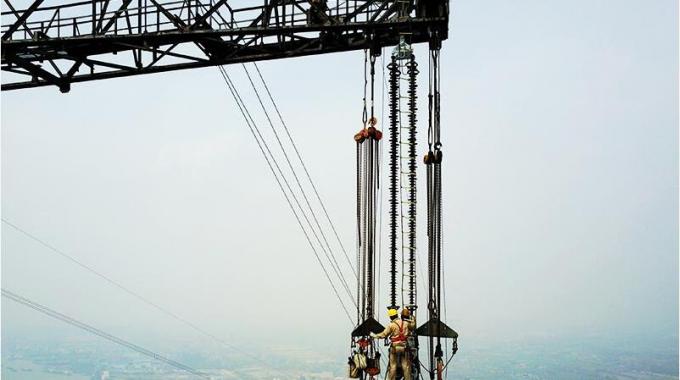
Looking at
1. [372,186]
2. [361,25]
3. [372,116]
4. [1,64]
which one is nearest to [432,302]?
[372,186]

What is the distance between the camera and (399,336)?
17.1m

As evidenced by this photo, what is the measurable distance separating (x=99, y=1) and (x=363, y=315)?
895cm

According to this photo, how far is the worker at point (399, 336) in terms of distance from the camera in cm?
1712

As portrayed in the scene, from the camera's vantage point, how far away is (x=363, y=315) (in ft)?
60.1

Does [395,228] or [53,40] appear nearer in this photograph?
[395,228]

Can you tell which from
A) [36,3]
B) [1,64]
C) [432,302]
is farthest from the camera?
[1,64]

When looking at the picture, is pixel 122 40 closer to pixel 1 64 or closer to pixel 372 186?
pixel 1 64

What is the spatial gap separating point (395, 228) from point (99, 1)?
8150 mm

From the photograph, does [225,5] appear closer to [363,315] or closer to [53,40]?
[53,40]

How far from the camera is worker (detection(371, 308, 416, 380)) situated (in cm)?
1712

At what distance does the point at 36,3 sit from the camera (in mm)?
18703

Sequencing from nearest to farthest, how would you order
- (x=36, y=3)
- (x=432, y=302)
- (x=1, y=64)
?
(x=432, y=302)
(x=36, y=3)
(x=1, y=64)

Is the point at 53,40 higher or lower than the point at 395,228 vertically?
higher

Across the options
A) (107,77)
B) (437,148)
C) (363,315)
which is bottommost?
(363,315)
